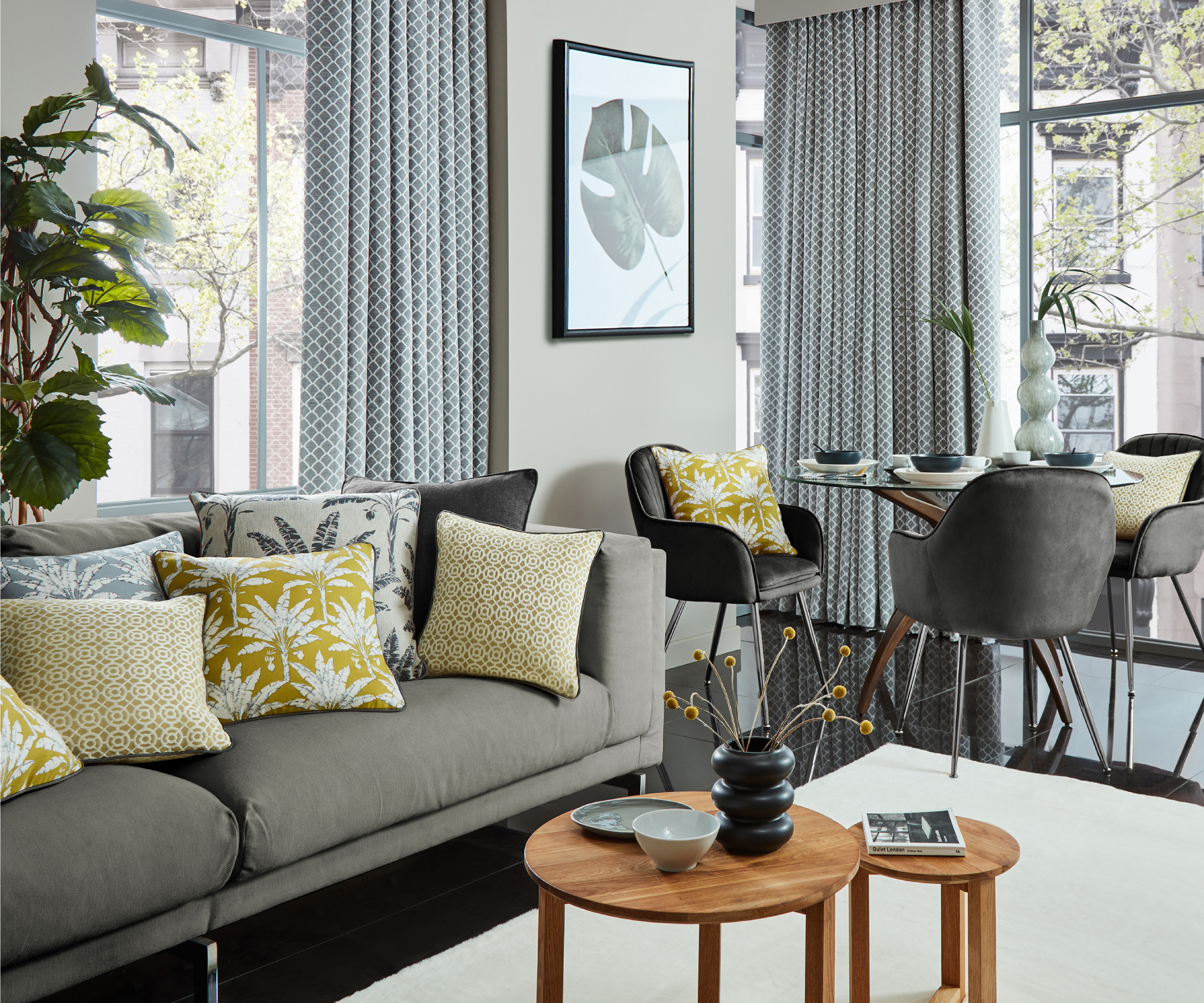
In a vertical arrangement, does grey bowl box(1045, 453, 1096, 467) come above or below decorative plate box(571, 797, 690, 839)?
above

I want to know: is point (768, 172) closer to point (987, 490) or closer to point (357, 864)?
point (987, 490)

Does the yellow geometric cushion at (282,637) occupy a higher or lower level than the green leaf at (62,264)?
lower

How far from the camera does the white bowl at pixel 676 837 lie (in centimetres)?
166

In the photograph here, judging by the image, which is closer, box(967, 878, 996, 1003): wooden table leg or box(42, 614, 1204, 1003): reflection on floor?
box(967, 878, 996, 1003): wooden table leg

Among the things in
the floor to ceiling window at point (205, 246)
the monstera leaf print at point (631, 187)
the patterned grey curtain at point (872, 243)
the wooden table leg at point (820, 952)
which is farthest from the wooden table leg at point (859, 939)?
the floor to ceiling window at point (205, 246)

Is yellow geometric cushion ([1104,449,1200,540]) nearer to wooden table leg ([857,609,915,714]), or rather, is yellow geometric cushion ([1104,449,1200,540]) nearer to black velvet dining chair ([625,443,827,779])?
wooden table leg ([857,609,915,714])

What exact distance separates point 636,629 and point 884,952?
103 centimetres

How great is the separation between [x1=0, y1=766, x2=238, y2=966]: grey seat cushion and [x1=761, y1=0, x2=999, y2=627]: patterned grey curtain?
3872mm

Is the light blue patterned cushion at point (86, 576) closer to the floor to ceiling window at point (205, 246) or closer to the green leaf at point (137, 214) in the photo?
the green leaf at point (137, 214)

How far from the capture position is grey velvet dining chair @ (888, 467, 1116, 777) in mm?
3139

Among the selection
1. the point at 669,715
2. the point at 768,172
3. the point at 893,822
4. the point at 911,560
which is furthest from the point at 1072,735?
the point at 768,172

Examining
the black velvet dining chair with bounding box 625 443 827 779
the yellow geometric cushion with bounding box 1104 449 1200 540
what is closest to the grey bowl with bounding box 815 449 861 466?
the black velvet dining chair with bounding box 625 443 827 779

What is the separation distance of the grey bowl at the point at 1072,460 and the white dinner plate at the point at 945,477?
26 centimetres

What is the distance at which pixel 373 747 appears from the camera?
2.29 m
